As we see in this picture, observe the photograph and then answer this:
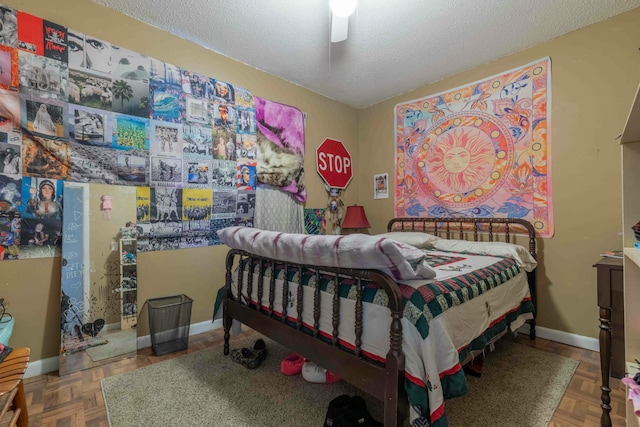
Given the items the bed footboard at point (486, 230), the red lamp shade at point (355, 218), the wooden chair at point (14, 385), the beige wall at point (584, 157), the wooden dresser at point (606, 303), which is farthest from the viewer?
the red lamp shade at point (355, 218)

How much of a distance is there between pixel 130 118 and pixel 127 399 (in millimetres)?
2033

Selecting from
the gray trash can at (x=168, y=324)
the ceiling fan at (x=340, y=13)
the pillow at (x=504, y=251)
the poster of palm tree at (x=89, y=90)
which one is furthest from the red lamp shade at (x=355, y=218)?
the poster of palm tree at (x=89, y=90)

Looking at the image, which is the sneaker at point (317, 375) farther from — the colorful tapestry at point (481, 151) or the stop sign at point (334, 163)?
the stop sign at point (334, 163)

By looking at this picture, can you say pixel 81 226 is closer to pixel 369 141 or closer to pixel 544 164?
pixel 369 141

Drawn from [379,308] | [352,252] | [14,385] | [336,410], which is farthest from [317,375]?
[14,385]

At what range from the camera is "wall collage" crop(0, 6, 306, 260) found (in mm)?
1899

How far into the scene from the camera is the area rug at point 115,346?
2113 mm

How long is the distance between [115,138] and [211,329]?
189 cm

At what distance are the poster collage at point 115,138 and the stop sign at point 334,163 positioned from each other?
101cm

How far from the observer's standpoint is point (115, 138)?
225 cm

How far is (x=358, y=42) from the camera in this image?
2.59 metres

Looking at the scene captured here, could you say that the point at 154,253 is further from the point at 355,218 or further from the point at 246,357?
the point at 355,218

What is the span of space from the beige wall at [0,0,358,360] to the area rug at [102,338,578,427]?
61 cm

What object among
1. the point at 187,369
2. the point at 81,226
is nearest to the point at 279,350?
the point at 187,369
